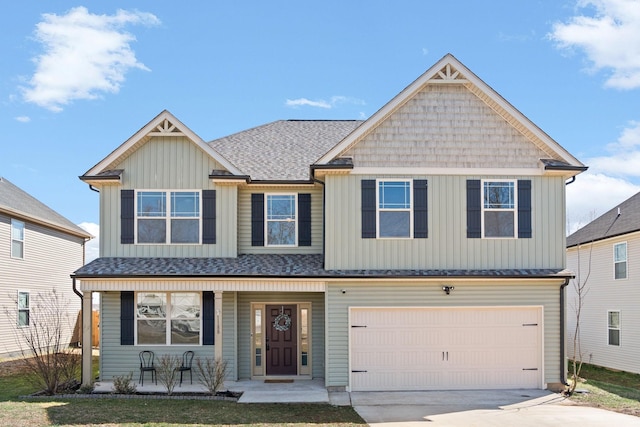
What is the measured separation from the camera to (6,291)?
23.1m

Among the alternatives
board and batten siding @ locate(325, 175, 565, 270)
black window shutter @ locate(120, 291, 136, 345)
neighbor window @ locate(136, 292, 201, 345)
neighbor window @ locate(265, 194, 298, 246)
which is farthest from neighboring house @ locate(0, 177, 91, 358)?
board and batten siding @ locate(325, 175, 565, 270)

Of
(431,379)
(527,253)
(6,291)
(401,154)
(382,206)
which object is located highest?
(401,154)

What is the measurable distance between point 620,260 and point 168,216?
14905mm

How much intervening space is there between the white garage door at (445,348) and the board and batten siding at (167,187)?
13.4ft

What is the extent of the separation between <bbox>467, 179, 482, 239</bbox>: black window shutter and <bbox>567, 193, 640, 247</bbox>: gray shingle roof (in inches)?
276

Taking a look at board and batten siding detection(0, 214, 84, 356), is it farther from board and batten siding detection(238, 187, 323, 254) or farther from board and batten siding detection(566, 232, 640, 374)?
board and batten siding detection(566, 232, 640, 374)

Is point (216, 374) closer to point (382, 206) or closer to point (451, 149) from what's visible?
point (382, 206)

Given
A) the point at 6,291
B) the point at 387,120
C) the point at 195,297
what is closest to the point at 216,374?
the point at 195,297

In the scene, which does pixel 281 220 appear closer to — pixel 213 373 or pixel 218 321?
pixel 218 321

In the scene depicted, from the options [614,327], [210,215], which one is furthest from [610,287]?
[210,215]

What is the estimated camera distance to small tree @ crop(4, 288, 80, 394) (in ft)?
50.5

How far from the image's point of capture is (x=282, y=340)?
58.0 ft

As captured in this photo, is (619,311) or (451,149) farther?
(619,311)

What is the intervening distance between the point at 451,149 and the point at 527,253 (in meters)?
3.26
